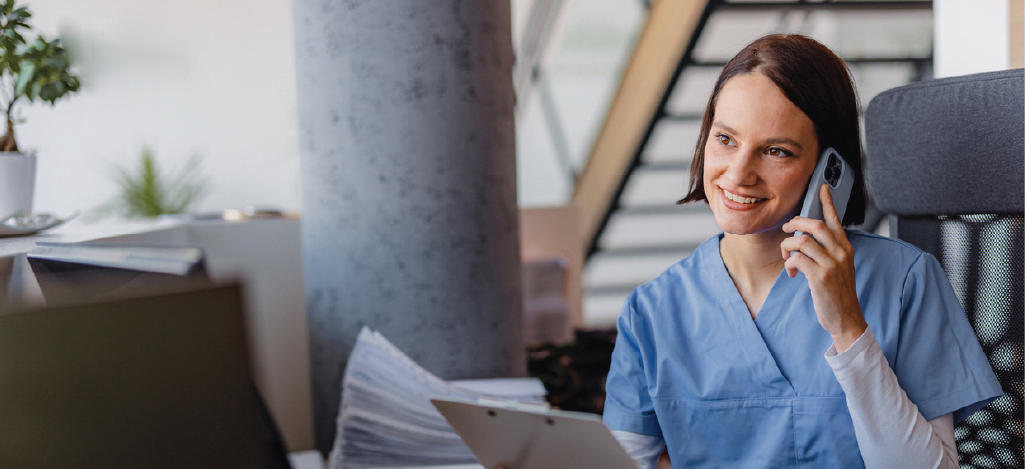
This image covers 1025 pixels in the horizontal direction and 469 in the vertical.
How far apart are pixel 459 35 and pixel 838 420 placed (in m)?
0.87

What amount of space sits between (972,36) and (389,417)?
4.34ft

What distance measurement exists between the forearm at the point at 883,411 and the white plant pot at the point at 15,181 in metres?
1.39

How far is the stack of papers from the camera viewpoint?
1052 millimetres

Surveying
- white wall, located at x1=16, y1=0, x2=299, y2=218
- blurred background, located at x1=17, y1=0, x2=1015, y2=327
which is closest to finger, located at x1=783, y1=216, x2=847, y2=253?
blurred background, located at x1=17, y1=0, x2=1015, y2=327

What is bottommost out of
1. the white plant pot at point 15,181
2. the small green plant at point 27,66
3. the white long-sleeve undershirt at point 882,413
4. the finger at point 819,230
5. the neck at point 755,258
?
the white long-sleeve undershirt at point 882,413

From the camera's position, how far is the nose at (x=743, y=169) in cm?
94

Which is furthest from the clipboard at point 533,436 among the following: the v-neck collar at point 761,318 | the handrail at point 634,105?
the handrail at point 634,105

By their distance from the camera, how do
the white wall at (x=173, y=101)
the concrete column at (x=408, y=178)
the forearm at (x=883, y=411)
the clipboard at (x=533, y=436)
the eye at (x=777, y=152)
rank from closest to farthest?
the clipboard at (x=533, y=436) → the forearm at (x=883, y=411) → the eye at (x=777, y=152) → the concrete column at (x=408, y=178) → the white wall at (x=173, y=101)

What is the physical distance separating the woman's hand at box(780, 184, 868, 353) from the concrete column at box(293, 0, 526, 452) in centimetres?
61

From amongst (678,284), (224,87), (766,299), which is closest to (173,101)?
(224,87)

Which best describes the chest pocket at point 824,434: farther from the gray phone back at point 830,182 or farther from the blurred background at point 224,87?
the blurred background at point 224,87

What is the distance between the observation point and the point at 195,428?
1.57 ft

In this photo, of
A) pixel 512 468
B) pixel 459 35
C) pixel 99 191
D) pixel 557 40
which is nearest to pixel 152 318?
pixel 512 468

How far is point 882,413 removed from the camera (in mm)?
850
